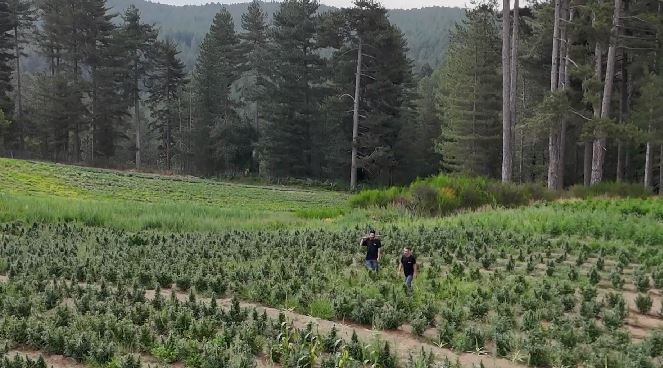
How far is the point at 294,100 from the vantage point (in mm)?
50344

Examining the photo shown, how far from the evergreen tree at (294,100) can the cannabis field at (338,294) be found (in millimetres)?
30438

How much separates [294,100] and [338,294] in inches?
1635

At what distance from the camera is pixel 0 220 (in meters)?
19.4

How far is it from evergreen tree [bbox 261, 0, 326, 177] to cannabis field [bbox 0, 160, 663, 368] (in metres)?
30.4

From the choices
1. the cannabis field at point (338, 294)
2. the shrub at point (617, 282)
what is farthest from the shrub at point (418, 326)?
the shrub at point (617, 282)

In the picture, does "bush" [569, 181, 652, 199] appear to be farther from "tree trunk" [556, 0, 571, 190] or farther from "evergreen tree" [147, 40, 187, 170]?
"evergreen tree" [147, 40, 187, 170]

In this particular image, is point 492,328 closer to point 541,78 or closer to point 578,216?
point 578,216

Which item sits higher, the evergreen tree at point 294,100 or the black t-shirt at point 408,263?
the evergreen tree at point 294,100

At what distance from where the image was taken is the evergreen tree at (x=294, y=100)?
49.8 metres

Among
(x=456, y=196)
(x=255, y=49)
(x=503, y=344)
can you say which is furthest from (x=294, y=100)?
(x=503, y=344)

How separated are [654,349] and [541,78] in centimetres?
3492

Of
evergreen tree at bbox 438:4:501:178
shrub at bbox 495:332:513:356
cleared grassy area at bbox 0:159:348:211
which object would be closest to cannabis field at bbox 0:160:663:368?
shrub at bbox 495:332:513:356

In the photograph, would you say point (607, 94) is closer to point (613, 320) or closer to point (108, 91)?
point (613, 320)

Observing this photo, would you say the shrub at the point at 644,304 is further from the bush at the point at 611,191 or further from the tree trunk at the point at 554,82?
the tree trunk at the point at 554,82
